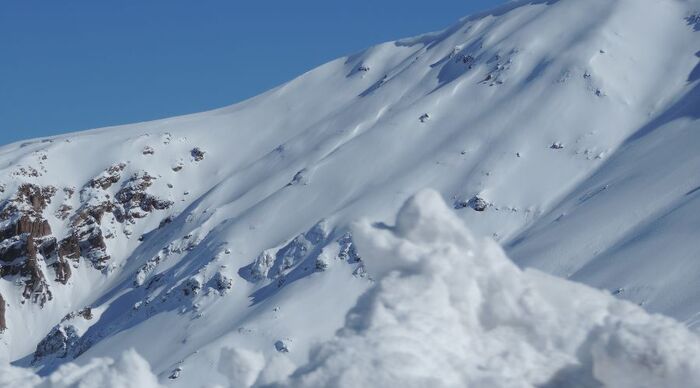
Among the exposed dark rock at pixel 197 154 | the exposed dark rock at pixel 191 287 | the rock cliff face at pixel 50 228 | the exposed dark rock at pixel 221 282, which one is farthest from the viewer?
the exposed dark rock at pixel 197 154

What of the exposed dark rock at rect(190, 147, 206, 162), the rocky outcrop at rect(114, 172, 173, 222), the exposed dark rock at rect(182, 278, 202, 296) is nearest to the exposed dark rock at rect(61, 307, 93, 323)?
the exposed dark rock at rect(182, 278, 202, 296)

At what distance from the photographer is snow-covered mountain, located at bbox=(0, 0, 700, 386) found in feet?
206

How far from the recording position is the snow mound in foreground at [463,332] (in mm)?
13234

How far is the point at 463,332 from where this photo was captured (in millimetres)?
14289

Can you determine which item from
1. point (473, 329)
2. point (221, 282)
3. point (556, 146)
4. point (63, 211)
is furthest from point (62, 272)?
point (473, 329)

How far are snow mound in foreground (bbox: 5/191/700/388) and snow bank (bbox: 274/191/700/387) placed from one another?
0.05 feet

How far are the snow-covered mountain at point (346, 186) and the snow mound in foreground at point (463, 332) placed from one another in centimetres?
2565

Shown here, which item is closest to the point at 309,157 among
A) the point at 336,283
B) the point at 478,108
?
the point at 478,108

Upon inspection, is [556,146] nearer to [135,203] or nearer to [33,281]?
[135,203]

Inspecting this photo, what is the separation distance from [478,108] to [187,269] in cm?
2578

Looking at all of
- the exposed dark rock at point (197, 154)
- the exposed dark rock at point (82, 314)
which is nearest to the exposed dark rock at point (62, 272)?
the exposed dark rock at point (82, 314)

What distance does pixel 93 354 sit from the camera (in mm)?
76188

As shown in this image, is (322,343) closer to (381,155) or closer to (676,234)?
(676,234)

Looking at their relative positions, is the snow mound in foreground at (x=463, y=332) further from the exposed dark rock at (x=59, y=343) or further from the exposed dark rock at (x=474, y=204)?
the exposed dark rock at (x=59, y=343)
